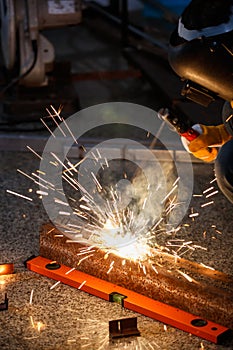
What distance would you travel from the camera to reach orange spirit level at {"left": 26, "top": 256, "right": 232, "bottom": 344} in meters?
2.50

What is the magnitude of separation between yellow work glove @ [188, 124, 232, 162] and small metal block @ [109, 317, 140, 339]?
697 mm

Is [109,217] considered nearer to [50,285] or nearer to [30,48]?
[50,285]

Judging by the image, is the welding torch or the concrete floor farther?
the welding torch

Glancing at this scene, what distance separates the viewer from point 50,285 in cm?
283

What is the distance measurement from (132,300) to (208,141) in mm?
637

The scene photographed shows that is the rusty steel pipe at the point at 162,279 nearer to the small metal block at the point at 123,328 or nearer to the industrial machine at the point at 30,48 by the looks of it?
the small metal block at the point at 123,328

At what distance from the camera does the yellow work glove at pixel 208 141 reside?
292 centimetres

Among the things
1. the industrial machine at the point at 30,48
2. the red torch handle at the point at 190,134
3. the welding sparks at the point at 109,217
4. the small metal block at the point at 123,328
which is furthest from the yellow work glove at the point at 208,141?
the industrial machine at the point at 30,48

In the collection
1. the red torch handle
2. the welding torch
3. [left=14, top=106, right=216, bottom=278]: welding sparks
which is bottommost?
[left=14, top=106, right=216, bottom=278]: welding sparks

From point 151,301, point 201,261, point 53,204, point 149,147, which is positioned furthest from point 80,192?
point 151,301

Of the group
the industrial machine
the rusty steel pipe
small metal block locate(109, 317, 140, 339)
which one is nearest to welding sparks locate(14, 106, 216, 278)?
the rusty steel pipe

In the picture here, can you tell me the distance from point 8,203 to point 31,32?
4.14 feet

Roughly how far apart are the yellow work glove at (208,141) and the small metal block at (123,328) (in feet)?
2.29

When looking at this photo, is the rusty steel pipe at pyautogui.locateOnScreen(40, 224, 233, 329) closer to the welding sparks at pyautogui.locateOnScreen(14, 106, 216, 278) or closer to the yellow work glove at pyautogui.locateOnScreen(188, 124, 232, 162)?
the welding sparks at pyautogui.locateOnScreen(14, 106, 216, 278)
